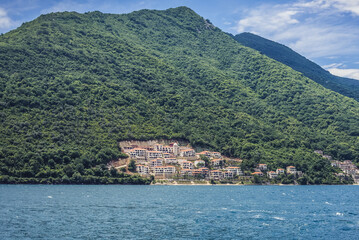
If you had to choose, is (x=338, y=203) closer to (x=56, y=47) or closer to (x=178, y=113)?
(x=178, y=113)

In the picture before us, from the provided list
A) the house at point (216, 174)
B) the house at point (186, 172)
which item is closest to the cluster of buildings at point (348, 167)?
the house at point (216, 174)

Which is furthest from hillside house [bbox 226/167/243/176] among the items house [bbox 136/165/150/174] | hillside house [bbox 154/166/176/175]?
house [bbox 136/165/150/174]

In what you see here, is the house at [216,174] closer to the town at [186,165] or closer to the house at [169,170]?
the town at [186,165]

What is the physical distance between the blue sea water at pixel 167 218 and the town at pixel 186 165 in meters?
44.2

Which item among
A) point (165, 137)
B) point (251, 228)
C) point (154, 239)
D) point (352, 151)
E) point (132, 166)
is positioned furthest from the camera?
point (352, 151)

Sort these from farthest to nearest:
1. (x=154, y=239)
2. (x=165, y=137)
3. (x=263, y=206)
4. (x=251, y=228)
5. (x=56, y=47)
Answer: (x=56, y=47), (x=165, y=137), (x=263, y=206), (x=251, y=228), (x=154, y=239)

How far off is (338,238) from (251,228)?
10229 mm

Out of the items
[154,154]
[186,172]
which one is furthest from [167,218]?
[154,154]

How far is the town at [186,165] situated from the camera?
129125 millimetres

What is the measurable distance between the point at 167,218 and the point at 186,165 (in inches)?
3005

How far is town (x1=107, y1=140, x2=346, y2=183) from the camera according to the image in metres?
129

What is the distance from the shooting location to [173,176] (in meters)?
128

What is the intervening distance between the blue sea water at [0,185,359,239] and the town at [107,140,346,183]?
44.2m

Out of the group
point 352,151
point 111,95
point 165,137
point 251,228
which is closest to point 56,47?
point 111,95
